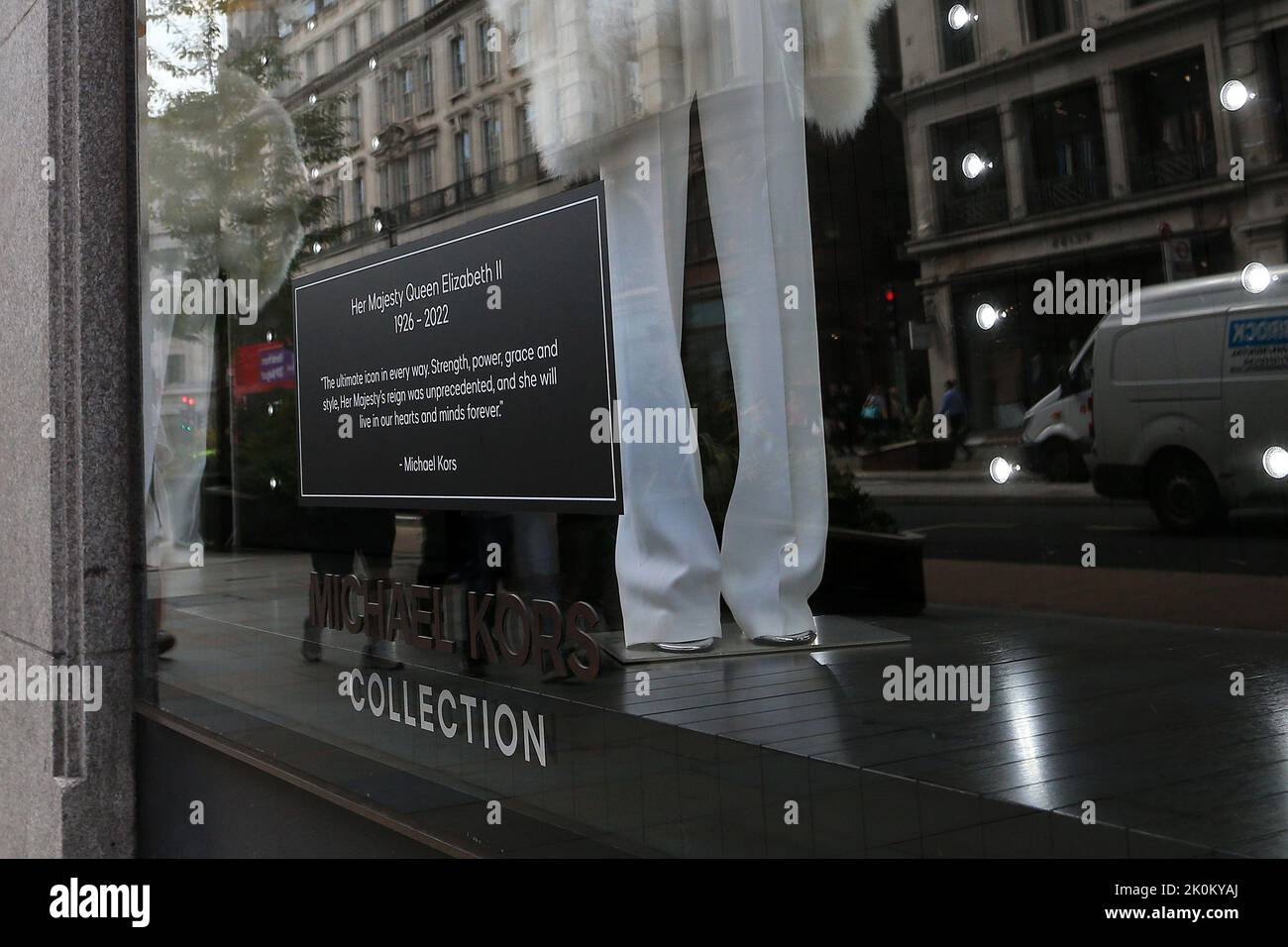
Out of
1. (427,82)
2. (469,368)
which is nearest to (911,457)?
(469,368)

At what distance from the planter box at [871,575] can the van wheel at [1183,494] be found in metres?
0.60

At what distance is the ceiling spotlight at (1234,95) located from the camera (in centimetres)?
272

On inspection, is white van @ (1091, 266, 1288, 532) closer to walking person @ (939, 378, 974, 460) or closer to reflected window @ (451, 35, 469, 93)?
walking person @ (939, 378, 974, 460)

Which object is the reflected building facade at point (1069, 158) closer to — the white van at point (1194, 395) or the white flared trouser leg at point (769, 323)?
the white van at point (1194, 395)

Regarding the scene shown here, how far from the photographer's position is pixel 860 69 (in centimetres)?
341

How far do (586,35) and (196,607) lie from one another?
9.49ft

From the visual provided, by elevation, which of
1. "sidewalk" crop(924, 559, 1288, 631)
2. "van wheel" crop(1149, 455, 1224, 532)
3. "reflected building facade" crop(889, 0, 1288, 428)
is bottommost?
"sidewalk" crop(924, 559, 1288, 631)

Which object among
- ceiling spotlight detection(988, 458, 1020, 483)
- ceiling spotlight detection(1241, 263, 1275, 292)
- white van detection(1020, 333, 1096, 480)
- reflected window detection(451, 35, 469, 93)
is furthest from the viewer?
reflected window detection(451, 35, 469, 93)

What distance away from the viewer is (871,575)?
3.39 meters

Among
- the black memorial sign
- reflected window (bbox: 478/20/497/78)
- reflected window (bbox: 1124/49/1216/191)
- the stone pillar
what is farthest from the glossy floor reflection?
reflected window (bbox: 478/20/497/78)

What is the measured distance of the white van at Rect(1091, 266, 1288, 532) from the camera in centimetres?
273

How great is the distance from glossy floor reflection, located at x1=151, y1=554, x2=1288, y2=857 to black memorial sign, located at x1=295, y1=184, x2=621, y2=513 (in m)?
0.58

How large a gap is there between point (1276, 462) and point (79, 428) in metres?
4.38

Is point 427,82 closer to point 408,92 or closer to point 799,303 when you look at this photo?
point 408,92
